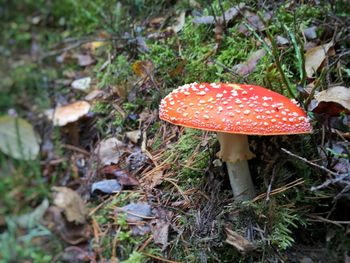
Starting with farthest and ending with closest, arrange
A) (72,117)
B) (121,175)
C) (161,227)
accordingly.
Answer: (72,117)
(121,175)
(161,227)

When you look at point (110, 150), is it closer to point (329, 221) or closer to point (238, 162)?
point (238, 162)

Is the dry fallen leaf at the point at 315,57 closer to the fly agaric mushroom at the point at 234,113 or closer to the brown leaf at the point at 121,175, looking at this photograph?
the fly agaric mushroom at the point at 234,113

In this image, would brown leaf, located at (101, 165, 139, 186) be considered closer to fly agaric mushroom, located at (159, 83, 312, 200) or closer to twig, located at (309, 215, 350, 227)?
fly agaric mushroom, located at (159, 83, 312, 200)

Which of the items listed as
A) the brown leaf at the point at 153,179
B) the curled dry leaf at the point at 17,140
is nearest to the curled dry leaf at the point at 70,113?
the curled dry leaf at the point at 17,140

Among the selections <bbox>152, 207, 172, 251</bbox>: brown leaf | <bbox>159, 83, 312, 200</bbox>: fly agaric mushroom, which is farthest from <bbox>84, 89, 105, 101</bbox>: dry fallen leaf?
<bbox>159, 83, 312, 200</bbox>: fly agaric mushroom

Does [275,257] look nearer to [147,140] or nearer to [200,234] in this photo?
[200,234]

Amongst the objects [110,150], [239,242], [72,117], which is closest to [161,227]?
[239,242]
